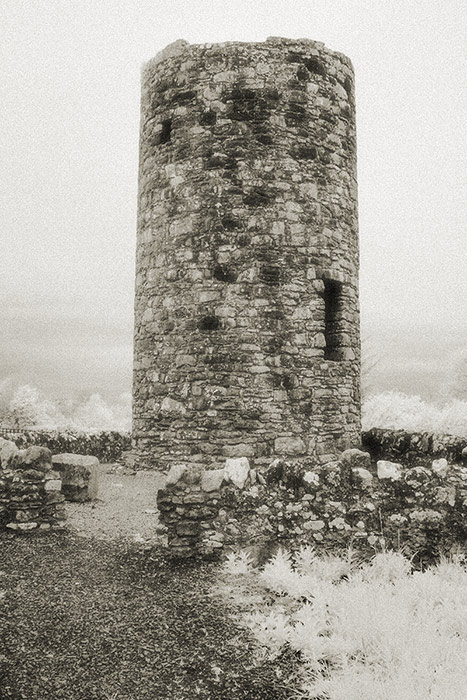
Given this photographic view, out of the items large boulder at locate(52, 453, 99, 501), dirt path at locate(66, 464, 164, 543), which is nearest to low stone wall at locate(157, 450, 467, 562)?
dirt path at locate(66, 464, 164, 543)

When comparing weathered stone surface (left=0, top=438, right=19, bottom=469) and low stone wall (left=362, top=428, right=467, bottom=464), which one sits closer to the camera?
weathered stone surface (left=0, top=438, right=19, bottom=469)

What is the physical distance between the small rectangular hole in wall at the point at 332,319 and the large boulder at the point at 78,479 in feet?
15.7

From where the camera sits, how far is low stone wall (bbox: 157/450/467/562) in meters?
5.77

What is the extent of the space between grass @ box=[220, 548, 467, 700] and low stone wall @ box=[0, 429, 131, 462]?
27.4ft

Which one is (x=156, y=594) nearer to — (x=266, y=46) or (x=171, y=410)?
(x=171, y=410)

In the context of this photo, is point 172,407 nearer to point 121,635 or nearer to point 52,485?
point 52,485

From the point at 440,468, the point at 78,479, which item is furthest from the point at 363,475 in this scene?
the point at 78,479

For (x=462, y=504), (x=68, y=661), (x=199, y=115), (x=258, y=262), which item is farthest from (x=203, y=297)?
(x=68, y=661)

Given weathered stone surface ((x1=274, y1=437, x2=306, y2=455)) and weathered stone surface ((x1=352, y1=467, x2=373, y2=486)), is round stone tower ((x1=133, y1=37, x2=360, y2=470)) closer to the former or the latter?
weathered stone surface ((x1=274, y1=437, x2=306, y2=455))

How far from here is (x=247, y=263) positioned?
10.7 m

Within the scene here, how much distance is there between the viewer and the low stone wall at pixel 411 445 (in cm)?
1098

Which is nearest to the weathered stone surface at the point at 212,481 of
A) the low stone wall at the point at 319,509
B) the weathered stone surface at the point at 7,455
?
the low stone wall at the point at 319,509

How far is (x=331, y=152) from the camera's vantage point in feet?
37.5

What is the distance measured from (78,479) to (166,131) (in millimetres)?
6666
